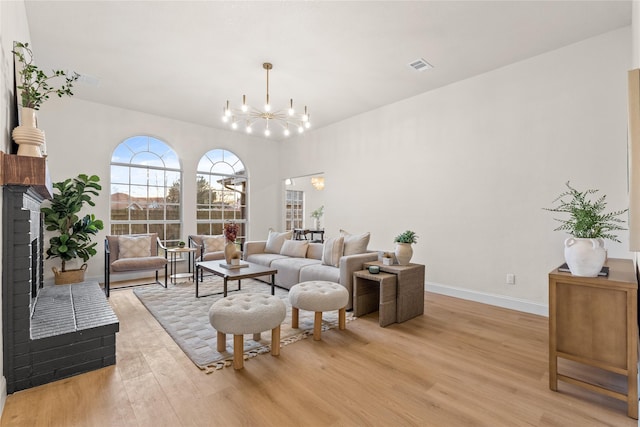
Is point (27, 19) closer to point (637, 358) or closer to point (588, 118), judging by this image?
point (637, 358)

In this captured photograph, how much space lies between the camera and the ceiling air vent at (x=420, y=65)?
3.68 meters

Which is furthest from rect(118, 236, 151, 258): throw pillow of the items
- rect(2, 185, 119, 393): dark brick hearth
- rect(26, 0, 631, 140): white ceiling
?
rect(2, 185, 119, 393): dark brick hearth

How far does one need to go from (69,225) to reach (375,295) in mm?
4599

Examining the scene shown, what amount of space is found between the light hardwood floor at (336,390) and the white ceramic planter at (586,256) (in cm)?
81

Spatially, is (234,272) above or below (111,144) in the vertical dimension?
below

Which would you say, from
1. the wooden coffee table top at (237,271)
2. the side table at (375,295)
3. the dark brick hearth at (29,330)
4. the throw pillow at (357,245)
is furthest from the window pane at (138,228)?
the side table at (375,295)

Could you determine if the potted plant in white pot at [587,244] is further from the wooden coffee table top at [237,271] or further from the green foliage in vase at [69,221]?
the green foliage in vase at [69,221]

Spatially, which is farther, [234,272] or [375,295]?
[234,272]

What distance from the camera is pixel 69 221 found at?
14.9 feet

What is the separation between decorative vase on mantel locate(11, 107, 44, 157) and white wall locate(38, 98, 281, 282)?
3.33m

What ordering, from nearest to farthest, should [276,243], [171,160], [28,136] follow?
[28,136] < [276,243] < [171,160]

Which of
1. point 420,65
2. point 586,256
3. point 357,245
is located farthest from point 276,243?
point 586,256

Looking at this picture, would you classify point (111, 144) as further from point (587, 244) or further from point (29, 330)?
point (587, 244)

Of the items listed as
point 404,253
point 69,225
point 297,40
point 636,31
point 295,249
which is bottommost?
point 295,249
